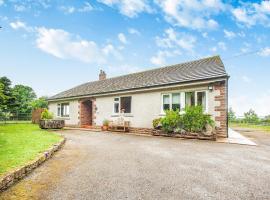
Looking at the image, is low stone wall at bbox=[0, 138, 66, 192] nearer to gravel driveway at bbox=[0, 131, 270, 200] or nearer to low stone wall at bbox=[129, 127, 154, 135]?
gravel driveway at bbox=[0, 131, 270, 200]

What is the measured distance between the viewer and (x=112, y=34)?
741 inches

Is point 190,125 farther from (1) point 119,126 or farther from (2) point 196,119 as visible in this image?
(1) point 119,126

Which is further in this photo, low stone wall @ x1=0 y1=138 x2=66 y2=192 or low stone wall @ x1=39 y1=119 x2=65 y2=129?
low stone wall @ x1=39 y1=119 x2=65 y2=129

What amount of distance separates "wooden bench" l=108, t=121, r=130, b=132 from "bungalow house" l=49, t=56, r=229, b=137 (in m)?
0.43

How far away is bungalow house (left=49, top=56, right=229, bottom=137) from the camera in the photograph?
11.4 m

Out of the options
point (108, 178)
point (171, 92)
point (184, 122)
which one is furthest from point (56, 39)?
point (108, 178)

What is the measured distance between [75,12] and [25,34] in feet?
15.1

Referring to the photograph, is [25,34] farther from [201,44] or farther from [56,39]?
[201,44]

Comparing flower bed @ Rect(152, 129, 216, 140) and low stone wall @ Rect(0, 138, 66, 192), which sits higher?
low stone wall @ Rect(0, 138, 66, 192)

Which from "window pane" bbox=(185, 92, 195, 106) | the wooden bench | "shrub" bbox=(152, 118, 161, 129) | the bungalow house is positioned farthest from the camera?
the wooden bench

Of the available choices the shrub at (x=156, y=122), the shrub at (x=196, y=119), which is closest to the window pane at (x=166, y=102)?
the shrub at (x=156, y=122)

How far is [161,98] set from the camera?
14.1m

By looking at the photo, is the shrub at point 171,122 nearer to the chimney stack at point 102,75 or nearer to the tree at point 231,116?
the chimney stack at point 102,75

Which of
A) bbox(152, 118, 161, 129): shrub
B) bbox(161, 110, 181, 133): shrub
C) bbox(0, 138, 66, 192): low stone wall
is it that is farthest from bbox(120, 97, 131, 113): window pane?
bbox(0, 138, 66, 192): low stone wall
